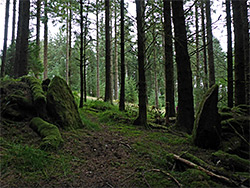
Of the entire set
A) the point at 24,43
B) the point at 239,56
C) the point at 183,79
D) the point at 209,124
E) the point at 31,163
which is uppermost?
the point at 24,43

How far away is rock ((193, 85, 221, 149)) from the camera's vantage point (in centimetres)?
391

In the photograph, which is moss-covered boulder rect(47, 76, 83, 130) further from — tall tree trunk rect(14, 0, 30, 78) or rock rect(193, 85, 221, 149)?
tall tree trunk rect(14, 0, 30, 78)

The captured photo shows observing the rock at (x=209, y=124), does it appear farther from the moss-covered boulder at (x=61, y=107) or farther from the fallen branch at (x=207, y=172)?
the moss-covered boulder at (x=61, y=107)

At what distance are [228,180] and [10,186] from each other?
2.97 metres

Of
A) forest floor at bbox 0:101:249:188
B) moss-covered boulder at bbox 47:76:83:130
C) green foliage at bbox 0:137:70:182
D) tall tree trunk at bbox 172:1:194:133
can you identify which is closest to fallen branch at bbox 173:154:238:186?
forest floor at bbox 0:101:249:188

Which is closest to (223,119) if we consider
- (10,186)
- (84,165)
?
(84,165)

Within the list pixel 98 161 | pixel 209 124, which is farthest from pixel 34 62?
pixel 209 124

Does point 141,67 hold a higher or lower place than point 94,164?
higher

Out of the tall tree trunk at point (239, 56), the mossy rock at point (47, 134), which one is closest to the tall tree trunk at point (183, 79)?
the tall tree trunk at point (239, 56)

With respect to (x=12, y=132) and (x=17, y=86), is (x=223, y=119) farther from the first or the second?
(x=17, y=86)

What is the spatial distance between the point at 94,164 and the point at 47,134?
4.75ft

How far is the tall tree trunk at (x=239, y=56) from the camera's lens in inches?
299

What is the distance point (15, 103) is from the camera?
4707 mm

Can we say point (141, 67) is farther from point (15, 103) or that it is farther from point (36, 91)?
point (15, 103)
